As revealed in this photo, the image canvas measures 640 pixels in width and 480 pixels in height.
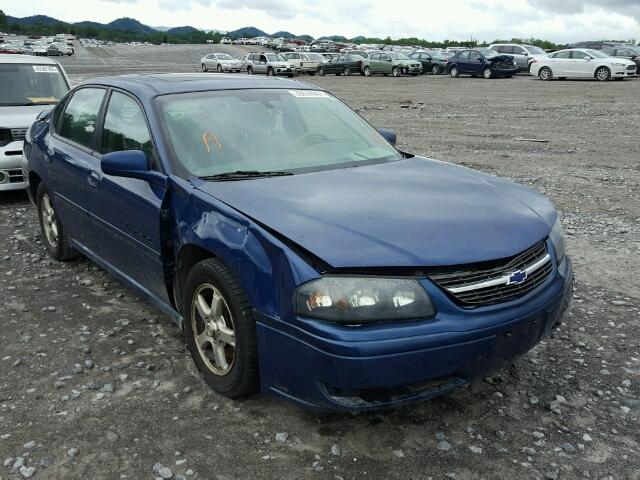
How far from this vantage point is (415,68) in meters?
37.3

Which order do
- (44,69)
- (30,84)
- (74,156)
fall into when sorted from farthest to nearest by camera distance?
(44,69), (30,84), (74,156)

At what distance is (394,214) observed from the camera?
3.14 m

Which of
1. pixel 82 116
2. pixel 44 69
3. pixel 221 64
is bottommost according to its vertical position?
pixel 221 64

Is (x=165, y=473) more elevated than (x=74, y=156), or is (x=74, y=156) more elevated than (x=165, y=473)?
(x=74, y=156)

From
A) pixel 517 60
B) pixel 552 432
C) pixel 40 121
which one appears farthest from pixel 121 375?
pixel 517 60

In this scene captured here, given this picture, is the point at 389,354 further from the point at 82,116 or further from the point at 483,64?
the point at 483,64

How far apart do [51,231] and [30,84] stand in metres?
3.93

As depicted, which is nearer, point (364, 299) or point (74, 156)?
point (364, 299)

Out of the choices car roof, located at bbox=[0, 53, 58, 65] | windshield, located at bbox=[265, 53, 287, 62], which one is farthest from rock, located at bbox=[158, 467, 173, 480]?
windshield, located at bbox=[265, 53, 287, 62]

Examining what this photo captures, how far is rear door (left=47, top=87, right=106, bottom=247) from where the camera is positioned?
186 inches

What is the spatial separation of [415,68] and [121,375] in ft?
118

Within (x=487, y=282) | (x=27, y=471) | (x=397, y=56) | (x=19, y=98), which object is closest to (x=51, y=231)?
(x=27, y=471)

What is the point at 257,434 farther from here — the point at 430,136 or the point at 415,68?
the point at 415,68

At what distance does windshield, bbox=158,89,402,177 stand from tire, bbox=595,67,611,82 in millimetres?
28025
